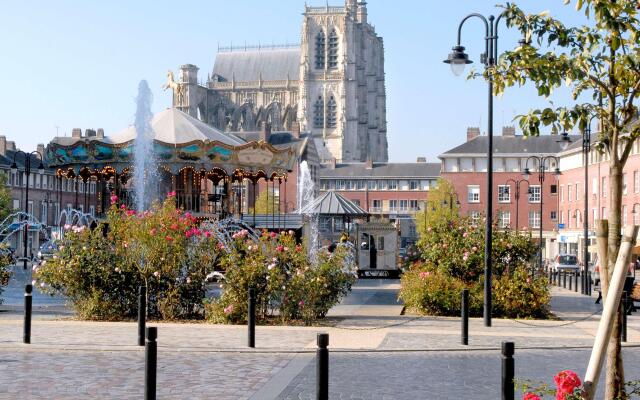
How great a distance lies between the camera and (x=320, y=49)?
14962cm

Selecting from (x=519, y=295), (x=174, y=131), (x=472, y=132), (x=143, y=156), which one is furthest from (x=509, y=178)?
(x=519, y=295)

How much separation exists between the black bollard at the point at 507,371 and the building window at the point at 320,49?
142 metres

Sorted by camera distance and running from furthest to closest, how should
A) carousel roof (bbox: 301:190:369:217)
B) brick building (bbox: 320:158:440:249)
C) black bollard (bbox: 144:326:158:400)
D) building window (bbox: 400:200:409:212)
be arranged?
1. building window (bbox: 400:200:409:212)
2. brick building (bbox: 320:158:440:249)
3. carousel roof (bbox: 301:190:369:217)
4. black bollard (bbox: 144:326:158:400)

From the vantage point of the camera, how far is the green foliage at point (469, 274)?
23031 millimetres

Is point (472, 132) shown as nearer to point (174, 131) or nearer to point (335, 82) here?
point (335, 82)

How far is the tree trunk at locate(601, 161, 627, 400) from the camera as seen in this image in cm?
835

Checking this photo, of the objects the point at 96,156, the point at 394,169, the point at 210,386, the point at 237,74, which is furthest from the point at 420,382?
the point at 237,74

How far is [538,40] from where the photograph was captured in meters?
9.05

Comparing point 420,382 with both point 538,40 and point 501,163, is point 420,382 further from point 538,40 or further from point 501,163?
point 501,163

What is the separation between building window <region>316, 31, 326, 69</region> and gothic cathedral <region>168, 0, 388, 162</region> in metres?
0.14

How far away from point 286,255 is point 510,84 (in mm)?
12344

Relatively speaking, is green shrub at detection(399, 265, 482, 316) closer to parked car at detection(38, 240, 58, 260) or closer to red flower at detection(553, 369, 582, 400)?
parked car at detection(38, 240, 58, 260)

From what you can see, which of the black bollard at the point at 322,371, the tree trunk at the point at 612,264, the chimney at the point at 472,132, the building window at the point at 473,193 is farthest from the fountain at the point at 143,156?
the chimney at the point at 472,132

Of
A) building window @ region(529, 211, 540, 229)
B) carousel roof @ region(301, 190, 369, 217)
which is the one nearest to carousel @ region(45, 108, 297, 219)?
carousel roof @ region(301, 190, 369, 217)
